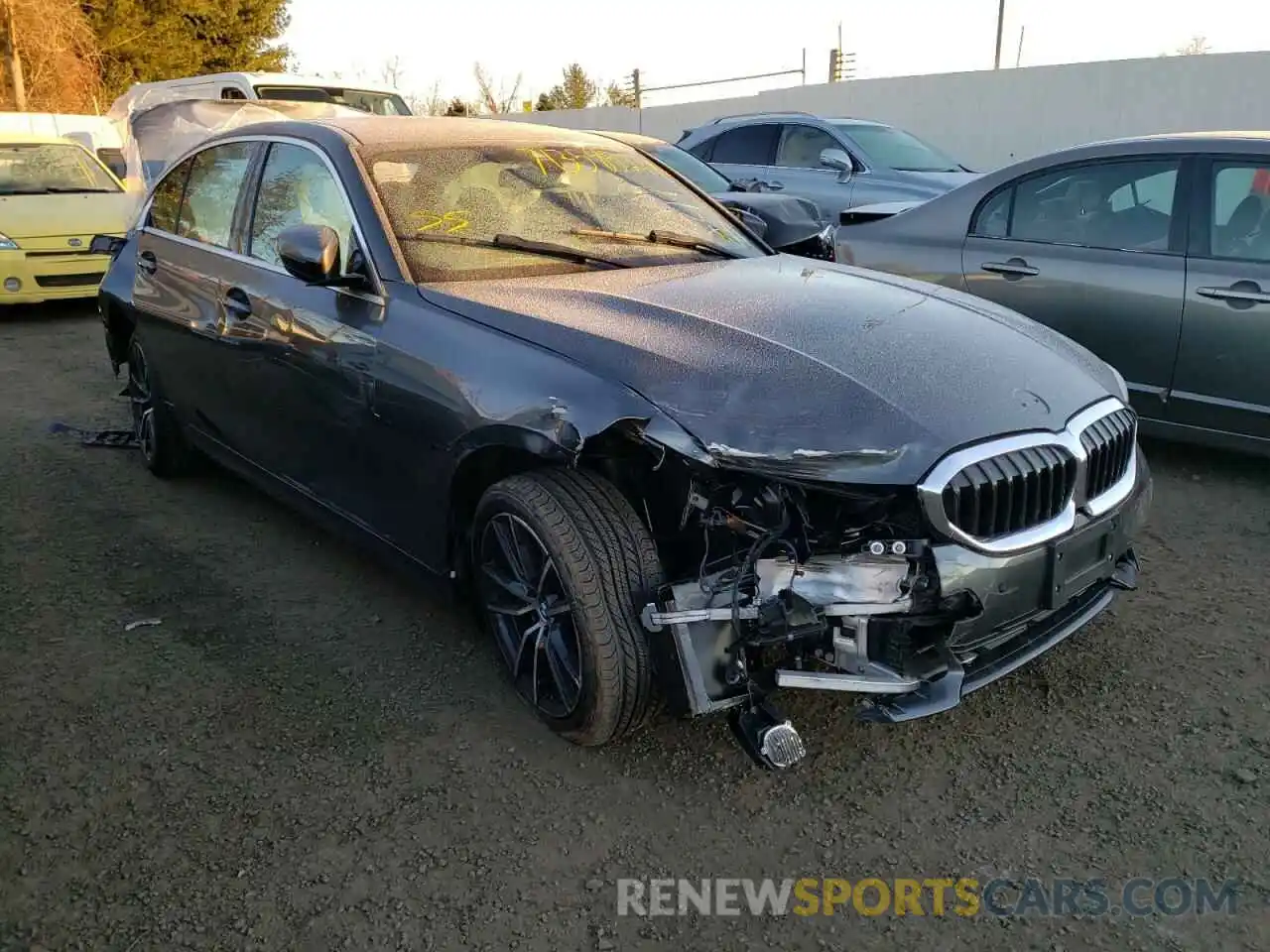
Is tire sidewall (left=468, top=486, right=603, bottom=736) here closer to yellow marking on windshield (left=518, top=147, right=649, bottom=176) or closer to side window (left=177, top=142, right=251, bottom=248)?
yellow marking on windshield (left=518, top=147, right=649, bottom=176)

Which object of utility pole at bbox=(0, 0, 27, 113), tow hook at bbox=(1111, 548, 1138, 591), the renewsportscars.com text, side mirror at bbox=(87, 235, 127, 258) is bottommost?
the renewsportscars.com text

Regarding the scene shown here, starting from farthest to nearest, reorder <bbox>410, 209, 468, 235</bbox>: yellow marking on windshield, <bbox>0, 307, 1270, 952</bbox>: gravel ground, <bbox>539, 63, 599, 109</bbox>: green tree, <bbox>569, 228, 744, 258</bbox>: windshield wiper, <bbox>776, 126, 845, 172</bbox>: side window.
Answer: <bbox>539, 63, 599, 109</bbox>: green tree → <bbox>776, 126, 845, 172</bbox>: side window → <bbox>569, 228, 744, 258</bbox>: windshield wiper → <bbox>410, 209, 468, 235</bbox>: yellow marking on windshield → <bbox>0, 307, 1270, 952</bbox>: gravel ground

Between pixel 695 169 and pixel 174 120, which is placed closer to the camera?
pixel 695 169

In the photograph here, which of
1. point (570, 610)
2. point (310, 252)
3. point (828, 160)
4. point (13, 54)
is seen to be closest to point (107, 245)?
point (310, 252)

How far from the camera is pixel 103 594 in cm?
396

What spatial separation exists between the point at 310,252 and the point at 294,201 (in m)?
0.75

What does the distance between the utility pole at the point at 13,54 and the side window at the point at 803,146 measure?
2356 cm

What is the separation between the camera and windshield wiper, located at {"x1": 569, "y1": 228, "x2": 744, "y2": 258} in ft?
12.3

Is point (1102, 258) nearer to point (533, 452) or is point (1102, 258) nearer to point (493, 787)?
point (533, 452)

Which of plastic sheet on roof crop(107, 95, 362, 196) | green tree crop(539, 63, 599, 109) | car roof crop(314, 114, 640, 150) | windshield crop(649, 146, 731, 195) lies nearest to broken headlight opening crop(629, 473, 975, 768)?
car roof crop(314, 114, 640, 150)

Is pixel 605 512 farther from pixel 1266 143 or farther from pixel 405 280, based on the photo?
pixel 1266 143

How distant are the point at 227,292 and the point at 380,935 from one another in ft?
8.86

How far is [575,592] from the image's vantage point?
8.77 feet

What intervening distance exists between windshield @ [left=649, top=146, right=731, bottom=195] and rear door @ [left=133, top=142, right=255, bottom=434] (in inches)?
206
